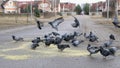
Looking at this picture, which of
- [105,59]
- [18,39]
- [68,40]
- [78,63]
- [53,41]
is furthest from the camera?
[18,39]

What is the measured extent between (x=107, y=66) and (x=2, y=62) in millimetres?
3183

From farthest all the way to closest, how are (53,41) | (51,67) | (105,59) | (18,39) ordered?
1. (18,39)
2. (53,41)
3. (105,59)
4. (51,67)

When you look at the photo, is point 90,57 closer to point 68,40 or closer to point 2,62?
point 2,62

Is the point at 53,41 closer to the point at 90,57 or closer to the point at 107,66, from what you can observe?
the point at 90,57

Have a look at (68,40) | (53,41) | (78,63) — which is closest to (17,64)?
(78,63)

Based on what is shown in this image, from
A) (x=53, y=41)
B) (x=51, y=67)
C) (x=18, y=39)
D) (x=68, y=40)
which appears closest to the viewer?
(x=51, y=67)

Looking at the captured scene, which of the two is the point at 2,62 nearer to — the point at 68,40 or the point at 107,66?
the point at 107,66

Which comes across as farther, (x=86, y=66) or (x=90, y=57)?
(x=90, y=57)

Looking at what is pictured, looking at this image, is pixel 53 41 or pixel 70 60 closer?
pixel 70 60

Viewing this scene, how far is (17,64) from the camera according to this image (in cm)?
1180

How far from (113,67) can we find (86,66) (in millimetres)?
772

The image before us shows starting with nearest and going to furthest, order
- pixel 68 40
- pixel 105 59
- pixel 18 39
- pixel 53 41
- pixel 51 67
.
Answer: pixel 51 67 < pixel 105 59 < pixel 53 41 < pixel 68 40 < pixel 18 39

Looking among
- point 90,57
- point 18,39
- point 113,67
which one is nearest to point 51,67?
point 113,67

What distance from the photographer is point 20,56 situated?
542 inches
